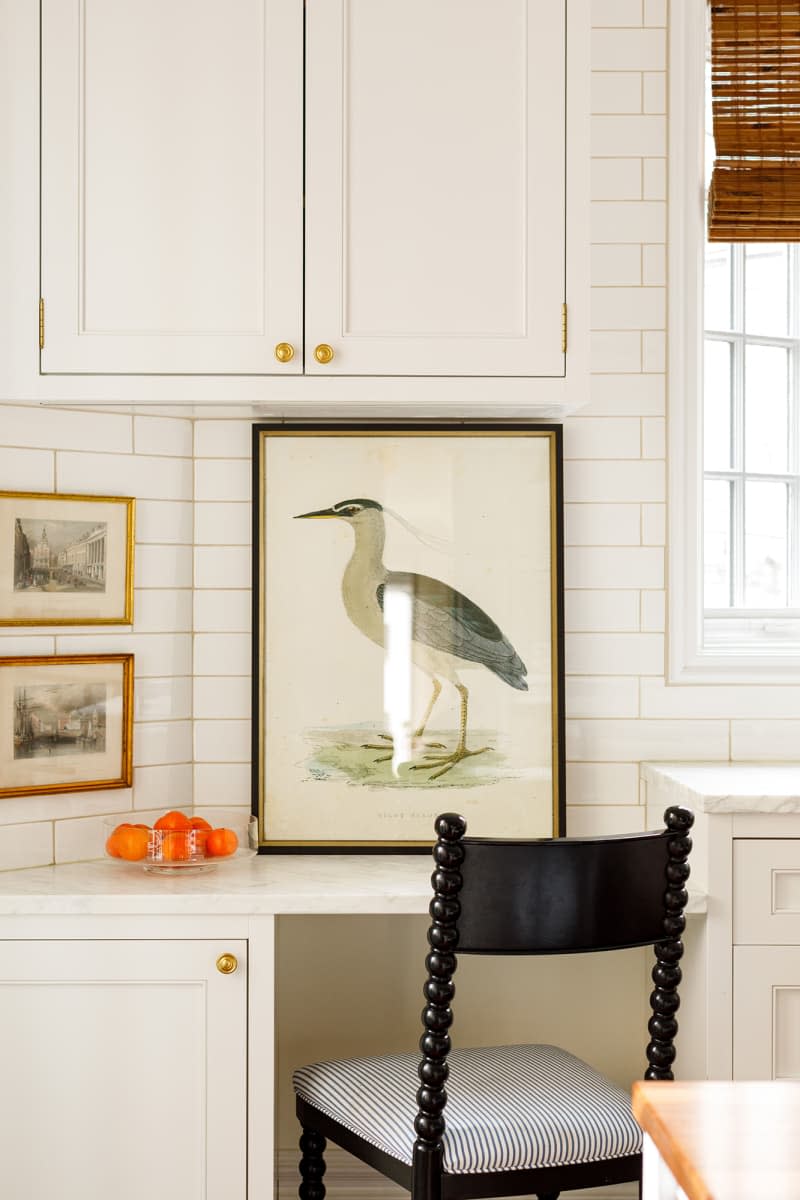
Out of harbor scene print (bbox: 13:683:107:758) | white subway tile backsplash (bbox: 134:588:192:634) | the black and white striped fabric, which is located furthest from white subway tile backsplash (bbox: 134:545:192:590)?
the black and white striped fabric

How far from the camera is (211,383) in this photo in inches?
80.1

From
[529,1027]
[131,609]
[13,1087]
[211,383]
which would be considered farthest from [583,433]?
[13,1087]

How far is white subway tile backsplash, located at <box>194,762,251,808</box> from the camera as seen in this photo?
241 cm

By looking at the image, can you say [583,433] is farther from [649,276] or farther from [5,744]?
[5,744]

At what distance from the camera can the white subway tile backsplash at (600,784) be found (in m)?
2.45

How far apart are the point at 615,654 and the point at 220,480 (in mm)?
916

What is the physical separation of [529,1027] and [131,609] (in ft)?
3.99

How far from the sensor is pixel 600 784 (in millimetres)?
2447

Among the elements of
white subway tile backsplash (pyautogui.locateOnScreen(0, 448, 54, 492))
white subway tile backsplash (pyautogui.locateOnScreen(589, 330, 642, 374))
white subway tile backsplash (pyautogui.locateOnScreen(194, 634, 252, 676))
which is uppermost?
white subway tile backsplash (pyautogui.locateOnScreen(589, 330, 642, 374))

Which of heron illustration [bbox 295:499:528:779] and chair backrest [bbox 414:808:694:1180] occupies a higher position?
heron illustration [bbox 295:499:528:779]

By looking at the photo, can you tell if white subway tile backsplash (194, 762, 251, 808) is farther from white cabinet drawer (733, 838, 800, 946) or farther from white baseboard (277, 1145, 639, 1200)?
white cabinet drawer (733, 838, 800, 946)

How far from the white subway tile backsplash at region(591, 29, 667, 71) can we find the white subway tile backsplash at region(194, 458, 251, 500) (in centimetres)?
115

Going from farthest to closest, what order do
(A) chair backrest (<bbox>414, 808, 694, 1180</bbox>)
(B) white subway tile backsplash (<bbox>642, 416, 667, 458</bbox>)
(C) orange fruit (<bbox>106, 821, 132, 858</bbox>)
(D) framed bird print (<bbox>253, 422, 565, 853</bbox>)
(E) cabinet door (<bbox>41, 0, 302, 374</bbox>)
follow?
(B) white subway tile backsplash (<bbox>642, 416, 667, 458</bbox>)
(D) framed bird print (<bbox>253, 422, 565, 853</bbox>)
(C) orange fruit (<bbox>106, 821, 132, 858</bbox>)
(E) cabinet door (<bbox>41, 0, 302, 374</bbox>)
(A) chair backrest (<bbox>414, 808, 694, 1180</bbox>)

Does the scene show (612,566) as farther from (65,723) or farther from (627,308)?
(65,723)
